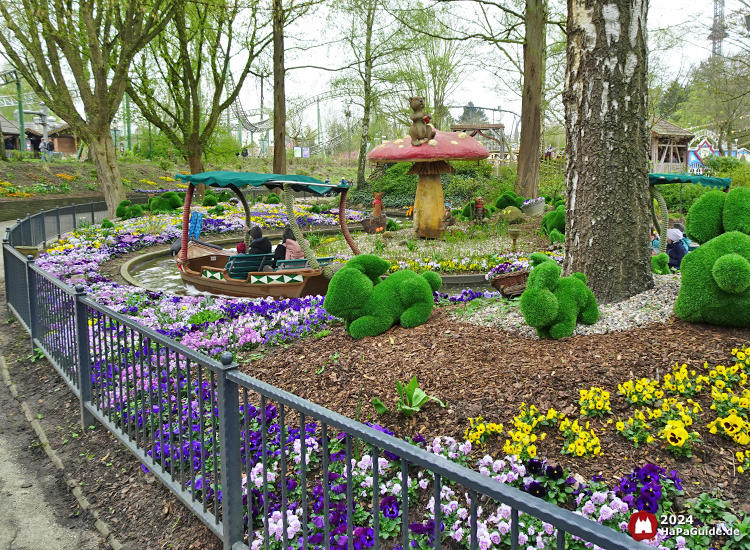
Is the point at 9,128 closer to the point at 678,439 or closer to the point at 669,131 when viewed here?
the point at 669,131

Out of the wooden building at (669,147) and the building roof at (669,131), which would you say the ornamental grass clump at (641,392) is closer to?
the wooden building at (669,147)

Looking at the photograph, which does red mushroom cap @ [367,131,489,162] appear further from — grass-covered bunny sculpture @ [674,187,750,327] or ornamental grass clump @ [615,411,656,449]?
ornamental grass clump @ [615,411,656,449]

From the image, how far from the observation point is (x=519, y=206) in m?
17.9

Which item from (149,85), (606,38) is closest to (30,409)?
(606,38)

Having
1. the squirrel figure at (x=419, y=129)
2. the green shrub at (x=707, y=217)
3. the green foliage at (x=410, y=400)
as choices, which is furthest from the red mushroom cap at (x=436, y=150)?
the green foliage at (x=410, y=400)

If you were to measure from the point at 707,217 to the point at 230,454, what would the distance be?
4.59 metres

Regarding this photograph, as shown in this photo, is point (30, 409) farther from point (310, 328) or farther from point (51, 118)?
point (51, 118)

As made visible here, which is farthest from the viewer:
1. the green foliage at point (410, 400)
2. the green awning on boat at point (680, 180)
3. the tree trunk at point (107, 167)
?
the tree trunk at point (107, 167)

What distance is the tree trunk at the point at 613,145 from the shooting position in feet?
16.3

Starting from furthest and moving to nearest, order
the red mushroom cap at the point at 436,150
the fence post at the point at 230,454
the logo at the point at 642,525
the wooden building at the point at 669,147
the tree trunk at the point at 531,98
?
1. the wooden building at the point at 669,147
2. the tree trunk at the point at 531,98
3. the red mushroom cap at the point at 436,150
4. the fence post at the point at 230,454
5. the logo at the point at 642,525

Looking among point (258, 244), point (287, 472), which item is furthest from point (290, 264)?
point (287, 472)

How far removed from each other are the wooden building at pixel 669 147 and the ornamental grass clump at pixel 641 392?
41.1 meters

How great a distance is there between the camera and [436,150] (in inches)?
532

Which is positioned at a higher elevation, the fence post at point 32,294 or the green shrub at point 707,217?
the green shrub at point 707,217
